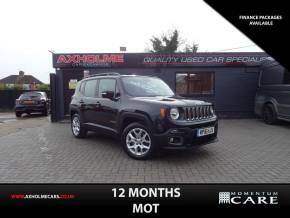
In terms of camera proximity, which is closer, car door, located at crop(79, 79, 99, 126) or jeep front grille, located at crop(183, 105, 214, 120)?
jeep front grille, located at crop(183, 105, 214, 120)

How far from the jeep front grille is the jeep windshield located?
1096 mm

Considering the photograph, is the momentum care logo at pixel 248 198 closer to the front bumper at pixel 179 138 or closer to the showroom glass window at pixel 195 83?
the front bumper at pixel 179 138

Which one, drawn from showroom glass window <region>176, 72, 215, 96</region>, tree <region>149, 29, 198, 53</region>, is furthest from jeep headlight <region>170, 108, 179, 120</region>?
tree <region>149, 29, 198, 53</region>

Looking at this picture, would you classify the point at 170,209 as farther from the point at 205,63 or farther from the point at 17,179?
the point at 205,63

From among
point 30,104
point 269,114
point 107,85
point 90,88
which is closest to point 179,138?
point 107,85

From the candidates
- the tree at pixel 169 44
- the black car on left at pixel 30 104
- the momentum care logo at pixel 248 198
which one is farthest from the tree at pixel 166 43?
the momentum care logo at pixel 248 198

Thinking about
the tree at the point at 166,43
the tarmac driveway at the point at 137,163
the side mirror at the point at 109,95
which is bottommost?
the tarmac driveway at the point at 137,163

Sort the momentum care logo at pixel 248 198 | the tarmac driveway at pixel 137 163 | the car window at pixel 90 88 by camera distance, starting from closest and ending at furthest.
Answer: the momentum care logo at pixel 248 198, the tarmac driveway at pixel 137 163, the car window at pixel 90 88

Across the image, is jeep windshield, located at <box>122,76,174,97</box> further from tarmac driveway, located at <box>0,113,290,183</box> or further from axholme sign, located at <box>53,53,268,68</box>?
axholme sign, located at <box>53,53,268,68</box>

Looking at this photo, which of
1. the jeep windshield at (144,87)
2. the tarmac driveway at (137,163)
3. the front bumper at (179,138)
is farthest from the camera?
the jeep windshield at (144,87)

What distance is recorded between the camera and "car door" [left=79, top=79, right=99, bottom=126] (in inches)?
254

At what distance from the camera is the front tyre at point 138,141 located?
16.3 ft

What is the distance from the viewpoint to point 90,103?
660cm

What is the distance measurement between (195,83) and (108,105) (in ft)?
23.9
